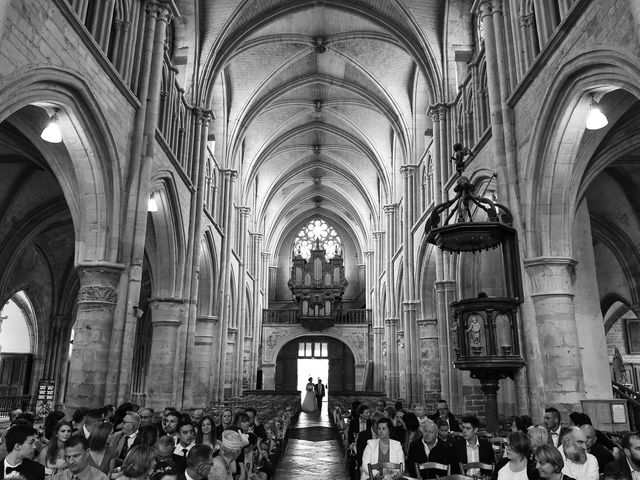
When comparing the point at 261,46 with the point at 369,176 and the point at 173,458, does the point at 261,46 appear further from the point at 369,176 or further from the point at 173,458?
the point at 173,458

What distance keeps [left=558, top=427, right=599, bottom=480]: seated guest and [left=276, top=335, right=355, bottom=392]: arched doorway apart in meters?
33.7

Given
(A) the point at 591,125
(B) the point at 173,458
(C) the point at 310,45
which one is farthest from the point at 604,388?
(C) the point at 310,45

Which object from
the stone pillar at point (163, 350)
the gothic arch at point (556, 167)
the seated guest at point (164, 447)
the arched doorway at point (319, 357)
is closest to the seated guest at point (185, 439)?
the seated guest at point (164, 447)

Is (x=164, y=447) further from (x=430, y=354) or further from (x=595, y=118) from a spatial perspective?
(x=430, y=354)

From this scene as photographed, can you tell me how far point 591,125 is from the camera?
9461 mm

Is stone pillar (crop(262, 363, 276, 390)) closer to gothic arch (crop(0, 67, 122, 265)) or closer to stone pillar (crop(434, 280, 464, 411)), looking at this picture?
stone pillar (crop(434, 280, 464, 411))

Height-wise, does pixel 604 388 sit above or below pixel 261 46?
below

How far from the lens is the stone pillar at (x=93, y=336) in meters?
10.3

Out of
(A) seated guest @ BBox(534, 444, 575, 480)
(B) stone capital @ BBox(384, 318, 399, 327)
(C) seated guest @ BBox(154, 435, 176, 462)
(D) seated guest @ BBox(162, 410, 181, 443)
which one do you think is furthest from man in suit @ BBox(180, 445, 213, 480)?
(B) stone capital @ BBox(384, 318, 399, 327)

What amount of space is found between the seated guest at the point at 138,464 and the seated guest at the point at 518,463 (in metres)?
2.89

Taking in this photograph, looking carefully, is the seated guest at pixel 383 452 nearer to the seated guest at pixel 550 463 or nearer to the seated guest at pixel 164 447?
the seated guest at pixel 164 447

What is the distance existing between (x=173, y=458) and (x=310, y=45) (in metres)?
20.0

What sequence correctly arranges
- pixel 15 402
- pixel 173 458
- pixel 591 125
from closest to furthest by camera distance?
pixel 173 458 < pixel 591 125 < pixel 15 402

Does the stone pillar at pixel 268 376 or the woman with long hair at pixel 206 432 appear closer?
the woman with long hair at pixel 206 432
